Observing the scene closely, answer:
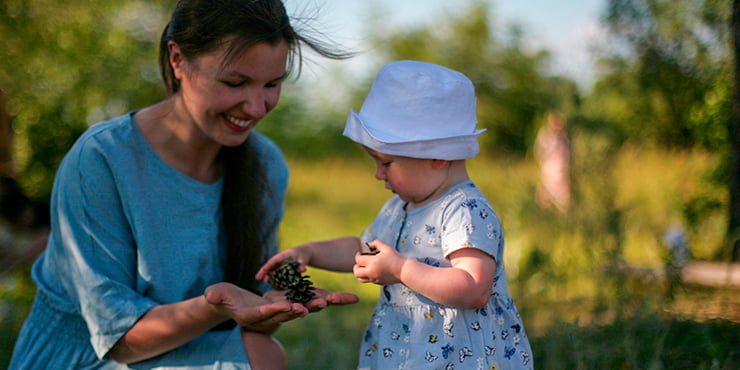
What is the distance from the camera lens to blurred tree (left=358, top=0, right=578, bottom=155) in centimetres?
1286

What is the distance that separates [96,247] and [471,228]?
1.29m

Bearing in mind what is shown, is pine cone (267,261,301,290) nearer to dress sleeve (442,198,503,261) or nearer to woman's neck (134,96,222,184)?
dress sleeve (442,198,503,261)

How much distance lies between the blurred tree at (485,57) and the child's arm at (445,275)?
9.33 meters

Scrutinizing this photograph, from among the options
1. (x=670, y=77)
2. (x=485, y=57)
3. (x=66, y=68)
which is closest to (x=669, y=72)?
(x=670, y=77)

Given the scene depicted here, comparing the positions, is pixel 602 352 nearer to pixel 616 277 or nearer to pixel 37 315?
pixel 616 277

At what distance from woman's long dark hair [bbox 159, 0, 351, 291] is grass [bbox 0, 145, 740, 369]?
3.81ft

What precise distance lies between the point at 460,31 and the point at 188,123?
14.1 metres

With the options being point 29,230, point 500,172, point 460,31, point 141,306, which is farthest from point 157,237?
point 460,31

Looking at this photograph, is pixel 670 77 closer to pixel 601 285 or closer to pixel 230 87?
pixel 601 285

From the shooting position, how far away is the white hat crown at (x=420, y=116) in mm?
2055

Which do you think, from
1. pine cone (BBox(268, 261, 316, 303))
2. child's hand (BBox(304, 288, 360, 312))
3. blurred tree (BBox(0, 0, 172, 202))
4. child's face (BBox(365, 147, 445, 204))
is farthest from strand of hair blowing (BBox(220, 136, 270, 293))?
blurred tree (BBox(0, 0, 172, 202))

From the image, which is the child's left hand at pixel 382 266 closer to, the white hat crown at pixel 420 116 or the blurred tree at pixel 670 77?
the white hat crown at pixel 420 116

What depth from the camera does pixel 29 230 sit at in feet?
14.0

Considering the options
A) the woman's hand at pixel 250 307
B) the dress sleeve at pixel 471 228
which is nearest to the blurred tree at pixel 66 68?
the woman's hand at pixel 250 307
